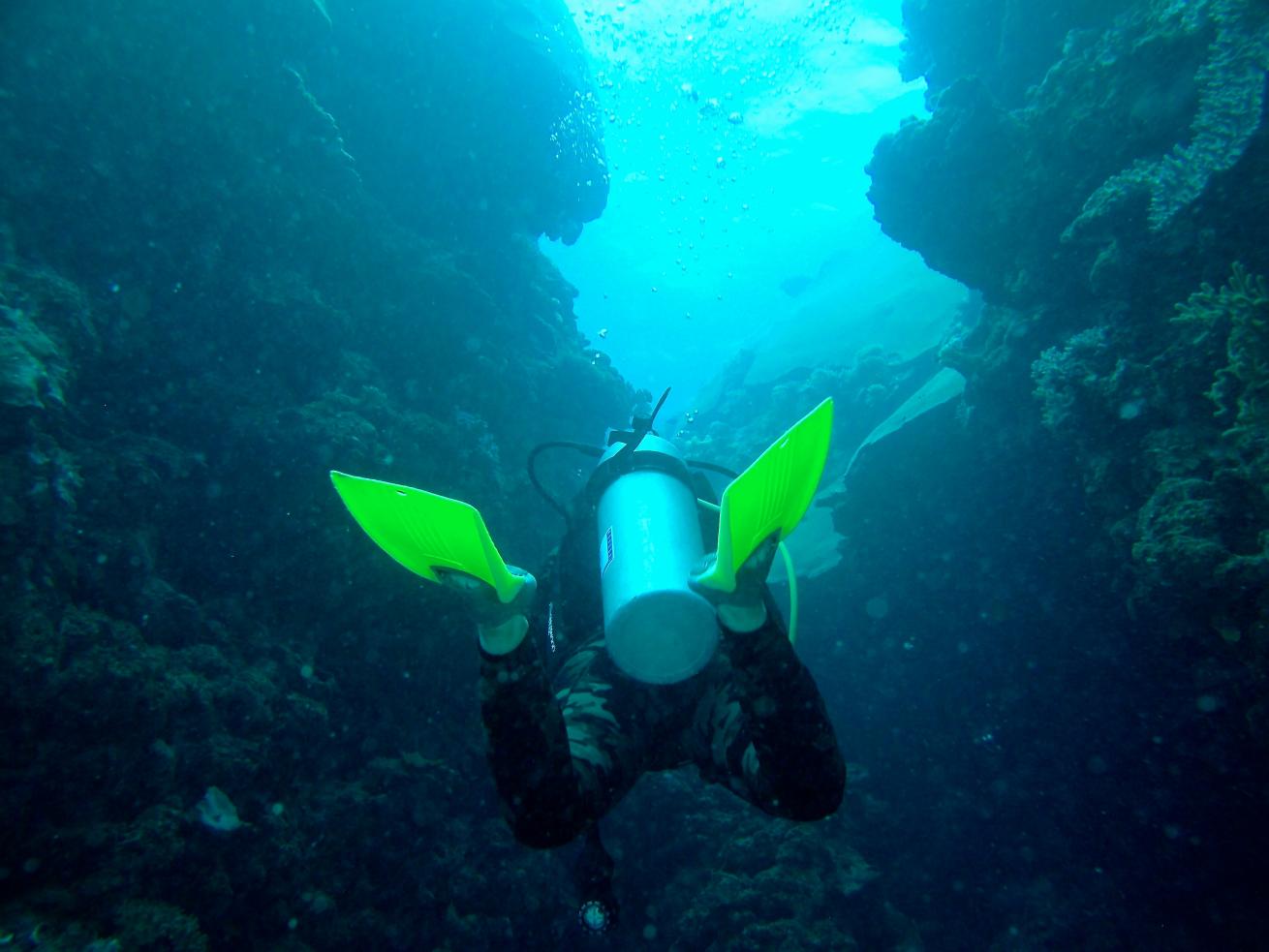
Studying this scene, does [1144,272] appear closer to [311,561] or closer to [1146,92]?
[1146,92]

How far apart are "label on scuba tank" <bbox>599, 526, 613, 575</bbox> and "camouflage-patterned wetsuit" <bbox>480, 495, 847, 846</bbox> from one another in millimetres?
506

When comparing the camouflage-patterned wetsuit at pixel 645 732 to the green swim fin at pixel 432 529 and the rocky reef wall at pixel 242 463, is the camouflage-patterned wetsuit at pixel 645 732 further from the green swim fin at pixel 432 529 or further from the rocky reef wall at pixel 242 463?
the rocky reef wall at pixel 242 463

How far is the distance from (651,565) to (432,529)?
1005 millimetres

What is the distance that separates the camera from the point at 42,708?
13.4 ft

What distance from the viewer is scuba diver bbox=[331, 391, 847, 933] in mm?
2186

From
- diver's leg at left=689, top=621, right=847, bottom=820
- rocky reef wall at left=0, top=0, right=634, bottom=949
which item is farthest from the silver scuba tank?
rocky reef wall at left=0, top=0, right=634, bottom=949

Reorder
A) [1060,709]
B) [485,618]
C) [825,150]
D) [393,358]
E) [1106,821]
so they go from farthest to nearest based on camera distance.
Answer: [825,150], [393,358], [1060,709], [1106,821], [485,618]

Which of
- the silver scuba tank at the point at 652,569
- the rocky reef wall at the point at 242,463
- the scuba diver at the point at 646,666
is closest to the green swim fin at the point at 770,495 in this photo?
the scuba diver at the point at 646,666

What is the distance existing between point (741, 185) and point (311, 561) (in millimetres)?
32169

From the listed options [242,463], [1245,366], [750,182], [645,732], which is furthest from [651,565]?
[750,182]

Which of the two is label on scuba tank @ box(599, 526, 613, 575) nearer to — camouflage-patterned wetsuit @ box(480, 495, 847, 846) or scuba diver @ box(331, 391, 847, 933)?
scuba diver @ box(331, 391, 847, 933)

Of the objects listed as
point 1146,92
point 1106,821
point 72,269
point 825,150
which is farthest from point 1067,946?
point 825,150

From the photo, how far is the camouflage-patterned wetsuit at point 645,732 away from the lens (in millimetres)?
2170

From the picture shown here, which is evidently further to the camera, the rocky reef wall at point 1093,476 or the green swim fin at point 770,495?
the rocky reef wall at point 1093,476
